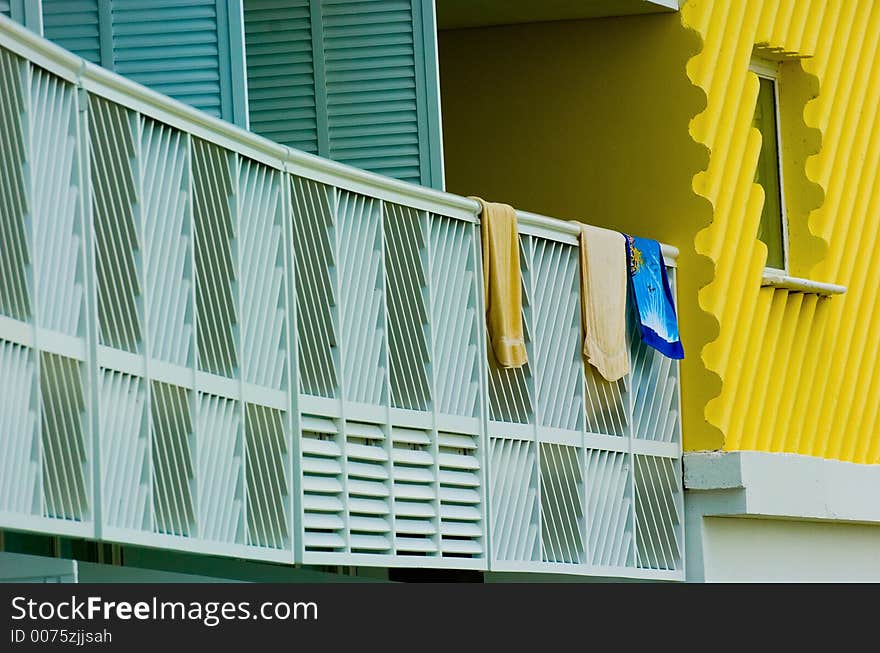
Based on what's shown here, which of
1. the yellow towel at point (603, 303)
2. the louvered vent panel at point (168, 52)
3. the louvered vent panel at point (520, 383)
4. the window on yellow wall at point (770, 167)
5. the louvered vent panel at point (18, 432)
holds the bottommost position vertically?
the louvered vent panel at point (18, 432)

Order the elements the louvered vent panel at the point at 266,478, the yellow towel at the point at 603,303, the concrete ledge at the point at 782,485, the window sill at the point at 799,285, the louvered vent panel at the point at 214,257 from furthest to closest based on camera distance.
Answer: the window sill at the point at 799,285 < the concrete ledge at the point at 782,485 < the yellow towel at the point at 603,303 < the louvered vent panel at the point at 266,478 < the louvered vent panel at the point at 214,257

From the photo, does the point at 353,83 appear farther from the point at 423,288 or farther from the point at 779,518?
the point at 779,518

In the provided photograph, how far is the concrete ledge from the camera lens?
12.0 m

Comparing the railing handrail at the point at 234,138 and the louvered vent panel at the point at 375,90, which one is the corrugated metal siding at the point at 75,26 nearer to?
the railing handrail at the point at 234,138

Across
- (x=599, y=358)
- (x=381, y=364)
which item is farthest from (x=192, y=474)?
(x=599, y=358)

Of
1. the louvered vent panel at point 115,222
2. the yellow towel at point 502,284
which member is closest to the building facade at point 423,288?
the louvered vent panel at point 115,222

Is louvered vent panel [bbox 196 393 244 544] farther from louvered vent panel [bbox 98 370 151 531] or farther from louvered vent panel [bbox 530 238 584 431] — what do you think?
louvered vent panel [bbox 530 238 584 431]

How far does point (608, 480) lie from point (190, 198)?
Answer: 3832mm

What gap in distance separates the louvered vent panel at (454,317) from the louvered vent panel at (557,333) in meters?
0.53

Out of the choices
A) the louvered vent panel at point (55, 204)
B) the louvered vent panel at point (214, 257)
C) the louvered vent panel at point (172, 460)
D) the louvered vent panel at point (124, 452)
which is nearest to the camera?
the louvered vent panel at point (55, 204)

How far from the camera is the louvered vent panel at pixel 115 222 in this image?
7801 mm

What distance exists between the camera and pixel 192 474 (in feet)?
27.0

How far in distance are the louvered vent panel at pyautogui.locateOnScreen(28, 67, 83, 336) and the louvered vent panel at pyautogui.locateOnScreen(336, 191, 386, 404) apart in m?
2.09

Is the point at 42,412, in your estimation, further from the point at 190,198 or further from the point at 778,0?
the point at 778,0
